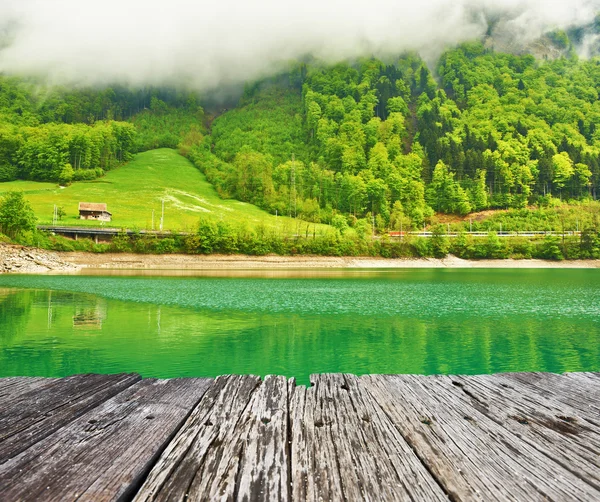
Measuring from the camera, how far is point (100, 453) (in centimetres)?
263

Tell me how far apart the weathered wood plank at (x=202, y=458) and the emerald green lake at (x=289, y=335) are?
27.6 ft

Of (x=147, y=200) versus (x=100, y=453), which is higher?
(x=147, y=200)

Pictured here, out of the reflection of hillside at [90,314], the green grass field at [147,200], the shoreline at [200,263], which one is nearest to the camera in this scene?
the reflection of hillside at [90,314]

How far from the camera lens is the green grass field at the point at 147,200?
4166 inches

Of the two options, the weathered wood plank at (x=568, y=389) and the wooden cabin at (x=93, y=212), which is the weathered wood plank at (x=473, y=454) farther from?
the wooden cabin at (x=93, y=212)

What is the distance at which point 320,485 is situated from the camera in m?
2.26

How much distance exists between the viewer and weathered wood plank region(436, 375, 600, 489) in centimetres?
266

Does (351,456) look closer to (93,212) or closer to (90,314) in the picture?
(90,314)

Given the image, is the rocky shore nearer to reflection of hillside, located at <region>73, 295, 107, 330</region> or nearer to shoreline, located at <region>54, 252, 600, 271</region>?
shoreline, located at <region>54, 252, 600, 271</region>

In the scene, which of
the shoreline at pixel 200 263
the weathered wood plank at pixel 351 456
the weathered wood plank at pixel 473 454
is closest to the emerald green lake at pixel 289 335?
the weathered wood plank at pixel 473 454

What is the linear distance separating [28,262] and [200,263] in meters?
33.9

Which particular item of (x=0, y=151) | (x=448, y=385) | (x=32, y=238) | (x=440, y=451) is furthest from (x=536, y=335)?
(x=0, y=151)

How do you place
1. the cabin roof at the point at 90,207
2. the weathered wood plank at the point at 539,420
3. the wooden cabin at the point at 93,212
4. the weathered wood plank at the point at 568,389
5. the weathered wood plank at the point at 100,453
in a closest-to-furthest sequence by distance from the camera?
1. the weathered wood plank at the point at 100,453
2. the weathered wood plank at the point at 539,420
3. the weathered wood plank at the point at 568,389
4. the wooden cabin at the point at 93,212
5. the cabin roof at the point at 90,207

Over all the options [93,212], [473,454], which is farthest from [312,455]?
[93,212]
